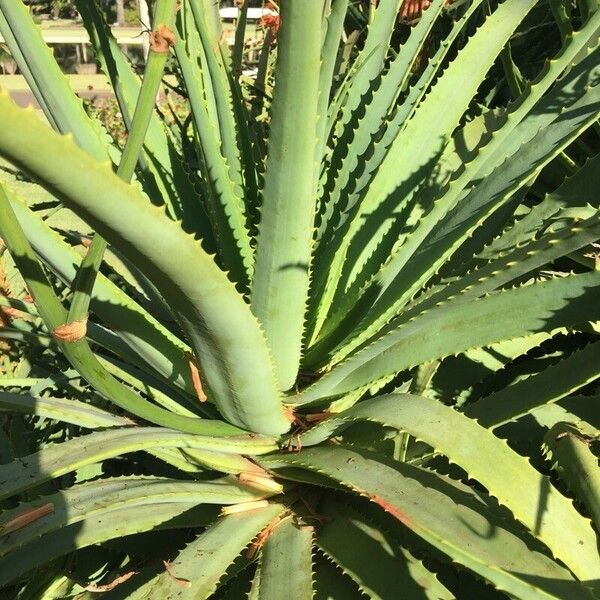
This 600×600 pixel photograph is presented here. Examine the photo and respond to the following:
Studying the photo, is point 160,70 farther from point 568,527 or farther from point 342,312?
point 568,527

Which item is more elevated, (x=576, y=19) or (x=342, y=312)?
(x=576, y=19)

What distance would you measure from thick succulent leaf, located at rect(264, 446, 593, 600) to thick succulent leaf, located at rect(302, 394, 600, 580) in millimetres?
25

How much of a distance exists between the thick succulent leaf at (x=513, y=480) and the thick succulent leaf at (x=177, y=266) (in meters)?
0.18

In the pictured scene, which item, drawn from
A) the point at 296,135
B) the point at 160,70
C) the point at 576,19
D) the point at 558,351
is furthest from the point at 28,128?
the point at 576,19

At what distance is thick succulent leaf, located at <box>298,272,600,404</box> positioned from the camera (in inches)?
32.6

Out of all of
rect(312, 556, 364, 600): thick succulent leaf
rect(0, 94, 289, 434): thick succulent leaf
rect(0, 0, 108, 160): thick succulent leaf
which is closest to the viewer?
rect(0, 94, 289, 434): thick succulent leaf

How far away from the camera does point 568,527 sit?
0.75 m

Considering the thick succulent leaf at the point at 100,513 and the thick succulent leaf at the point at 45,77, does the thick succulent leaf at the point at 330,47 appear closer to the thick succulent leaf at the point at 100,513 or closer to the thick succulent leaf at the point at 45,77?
the thick succulent leaf at the point at 45,77

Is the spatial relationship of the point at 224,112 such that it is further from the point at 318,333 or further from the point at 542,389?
the point at 542,389

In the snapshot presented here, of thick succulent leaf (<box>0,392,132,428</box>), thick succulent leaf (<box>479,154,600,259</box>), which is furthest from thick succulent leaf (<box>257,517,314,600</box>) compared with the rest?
thick succulent leaf (<box>479,154,600,259</box>)

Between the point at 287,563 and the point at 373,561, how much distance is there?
0.34ft

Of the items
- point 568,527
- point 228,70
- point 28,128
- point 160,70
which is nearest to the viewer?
point 28,128

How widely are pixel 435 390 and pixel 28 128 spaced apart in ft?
2.46

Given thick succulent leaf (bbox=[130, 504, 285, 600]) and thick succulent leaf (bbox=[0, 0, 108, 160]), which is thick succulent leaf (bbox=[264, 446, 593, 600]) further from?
thick succulent leaf (bbox=[0, 0, 108, 160])
